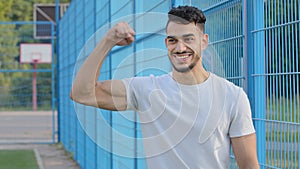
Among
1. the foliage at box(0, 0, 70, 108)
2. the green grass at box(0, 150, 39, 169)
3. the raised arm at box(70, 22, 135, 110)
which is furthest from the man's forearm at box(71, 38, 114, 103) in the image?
the foliage at box(0, 0, 70, 108)

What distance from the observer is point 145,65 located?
5469mm

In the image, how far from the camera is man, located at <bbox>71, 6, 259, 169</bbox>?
2654mm

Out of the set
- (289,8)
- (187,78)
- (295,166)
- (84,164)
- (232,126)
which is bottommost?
(84,164)

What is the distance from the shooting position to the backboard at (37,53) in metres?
22.8

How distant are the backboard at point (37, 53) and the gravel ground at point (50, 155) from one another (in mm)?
6438

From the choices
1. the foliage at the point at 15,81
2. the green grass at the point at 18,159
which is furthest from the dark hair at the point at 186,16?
the foliage at the point at 15,81

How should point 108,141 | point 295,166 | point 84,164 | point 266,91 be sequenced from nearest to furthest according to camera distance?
point 295,166 → point 266,91 → point 108,141 → point 84,164

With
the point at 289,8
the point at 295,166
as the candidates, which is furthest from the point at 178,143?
the point at 289,8

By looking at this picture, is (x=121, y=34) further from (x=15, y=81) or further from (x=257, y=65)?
(x=15, y=81)

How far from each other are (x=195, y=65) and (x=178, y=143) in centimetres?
Answer: 30

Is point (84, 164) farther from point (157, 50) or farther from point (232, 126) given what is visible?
point (232, 126)

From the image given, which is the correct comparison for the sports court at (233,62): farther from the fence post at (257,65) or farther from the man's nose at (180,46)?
the man's nose at (180,46)

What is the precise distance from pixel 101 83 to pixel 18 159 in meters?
11.5

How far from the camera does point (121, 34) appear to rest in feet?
8.04
